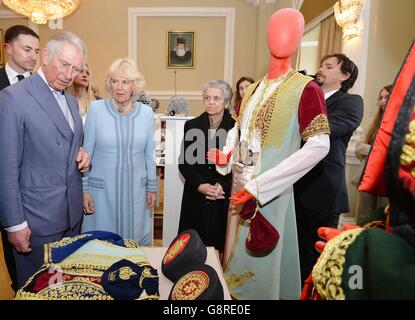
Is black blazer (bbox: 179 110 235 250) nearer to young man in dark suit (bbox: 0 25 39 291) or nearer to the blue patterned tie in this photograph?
the blue patterned tie

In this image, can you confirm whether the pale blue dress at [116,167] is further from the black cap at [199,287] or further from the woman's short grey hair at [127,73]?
the black cap at [199,287]

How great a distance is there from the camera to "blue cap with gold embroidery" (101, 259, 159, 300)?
97cm

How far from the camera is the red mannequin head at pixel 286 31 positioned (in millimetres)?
1397

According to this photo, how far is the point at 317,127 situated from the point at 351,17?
9.03ft

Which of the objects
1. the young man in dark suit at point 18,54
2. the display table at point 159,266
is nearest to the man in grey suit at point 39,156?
the display table at point 159,266

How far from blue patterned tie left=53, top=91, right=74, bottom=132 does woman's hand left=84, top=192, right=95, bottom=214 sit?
0.53 metres

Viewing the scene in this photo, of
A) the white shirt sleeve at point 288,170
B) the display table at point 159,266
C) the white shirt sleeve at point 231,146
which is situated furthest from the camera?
the white shirt sleeve at point 231,146

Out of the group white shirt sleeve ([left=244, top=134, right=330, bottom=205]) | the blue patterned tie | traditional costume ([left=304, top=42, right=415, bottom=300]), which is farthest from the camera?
the blue patterned tie

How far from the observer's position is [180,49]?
7.78 m

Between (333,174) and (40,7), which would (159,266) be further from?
(40,7)

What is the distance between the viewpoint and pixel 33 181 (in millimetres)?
1488

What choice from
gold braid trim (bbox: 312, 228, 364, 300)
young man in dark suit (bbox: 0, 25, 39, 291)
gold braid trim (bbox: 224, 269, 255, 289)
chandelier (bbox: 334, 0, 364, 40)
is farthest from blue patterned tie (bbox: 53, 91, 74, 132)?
chandelier (bbox: 334, 0, 364, 40)

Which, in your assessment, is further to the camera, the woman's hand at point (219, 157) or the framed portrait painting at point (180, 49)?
the framed portrait painting at point (180, 49)
